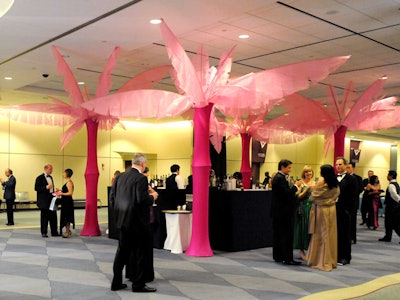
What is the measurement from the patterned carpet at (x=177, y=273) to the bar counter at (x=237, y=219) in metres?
0.26

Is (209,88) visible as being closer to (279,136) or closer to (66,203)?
(66,203)

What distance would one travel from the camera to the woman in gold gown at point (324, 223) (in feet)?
22.7

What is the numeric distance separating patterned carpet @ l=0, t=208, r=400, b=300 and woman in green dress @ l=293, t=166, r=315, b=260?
0.55 metres

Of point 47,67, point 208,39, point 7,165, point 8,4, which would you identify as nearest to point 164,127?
point 7,165

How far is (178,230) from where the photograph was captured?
8.24 m

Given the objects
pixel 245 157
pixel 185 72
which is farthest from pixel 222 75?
pixel 245 157

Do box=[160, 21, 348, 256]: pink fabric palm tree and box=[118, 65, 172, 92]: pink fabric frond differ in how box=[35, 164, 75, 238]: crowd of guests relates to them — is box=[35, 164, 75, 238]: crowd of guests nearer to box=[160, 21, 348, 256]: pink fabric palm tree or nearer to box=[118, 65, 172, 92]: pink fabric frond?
box=[118, 65, 172, 92]: pink fabric frond

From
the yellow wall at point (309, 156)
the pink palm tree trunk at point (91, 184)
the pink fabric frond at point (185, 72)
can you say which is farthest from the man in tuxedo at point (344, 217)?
the yellow wall at point (309, 156)

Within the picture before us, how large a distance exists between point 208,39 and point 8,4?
3.48m

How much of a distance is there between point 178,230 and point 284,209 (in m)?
1.99

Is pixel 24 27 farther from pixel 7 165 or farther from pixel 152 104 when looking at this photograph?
pixel 7 165

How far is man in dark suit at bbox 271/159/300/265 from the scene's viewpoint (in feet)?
23.5

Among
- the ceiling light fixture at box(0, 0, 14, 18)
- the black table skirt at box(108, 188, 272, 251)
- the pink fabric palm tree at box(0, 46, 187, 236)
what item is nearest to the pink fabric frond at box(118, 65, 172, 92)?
the pink fabric palm tree at box(0, 46, 187, 236)

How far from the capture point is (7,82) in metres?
11.9
